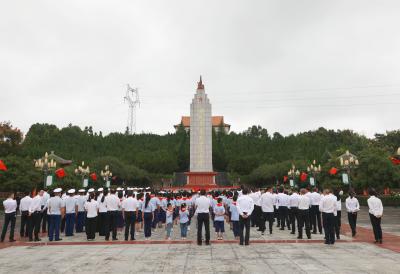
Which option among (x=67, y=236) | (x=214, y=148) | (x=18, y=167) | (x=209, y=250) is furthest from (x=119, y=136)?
(x=209, y=250)

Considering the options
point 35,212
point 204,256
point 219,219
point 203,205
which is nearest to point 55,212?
point 35,212

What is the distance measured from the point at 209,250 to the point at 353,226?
231 inches

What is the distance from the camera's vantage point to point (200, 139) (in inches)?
1877

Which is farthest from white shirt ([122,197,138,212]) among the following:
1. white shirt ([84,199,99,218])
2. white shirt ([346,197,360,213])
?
white shirt ([346,197,360,213])

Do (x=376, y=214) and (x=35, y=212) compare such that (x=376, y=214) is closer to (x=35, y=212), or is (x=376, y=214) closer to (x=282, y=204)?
(x=282, y=204)

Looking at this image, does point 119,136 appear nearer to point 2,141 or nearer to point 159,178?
point 159,178

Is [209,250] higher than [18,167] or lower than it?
lower

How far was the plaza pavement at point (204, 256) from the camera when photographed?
694cm

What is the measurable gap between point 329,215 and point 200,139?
124 ft

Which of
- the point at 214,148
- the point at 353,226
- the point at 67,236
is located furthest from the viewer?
the point at 214,148

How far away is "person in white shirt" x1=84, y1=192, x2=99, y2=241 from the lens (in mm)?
11680

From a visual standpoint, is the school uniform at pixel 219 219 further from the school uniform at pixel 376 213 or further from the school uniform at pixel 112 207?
the school uniform at pixel 376 213

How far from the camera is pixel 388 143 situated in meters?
58.9

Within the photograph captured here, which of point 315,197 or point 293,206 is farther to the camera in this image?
point 293,206
